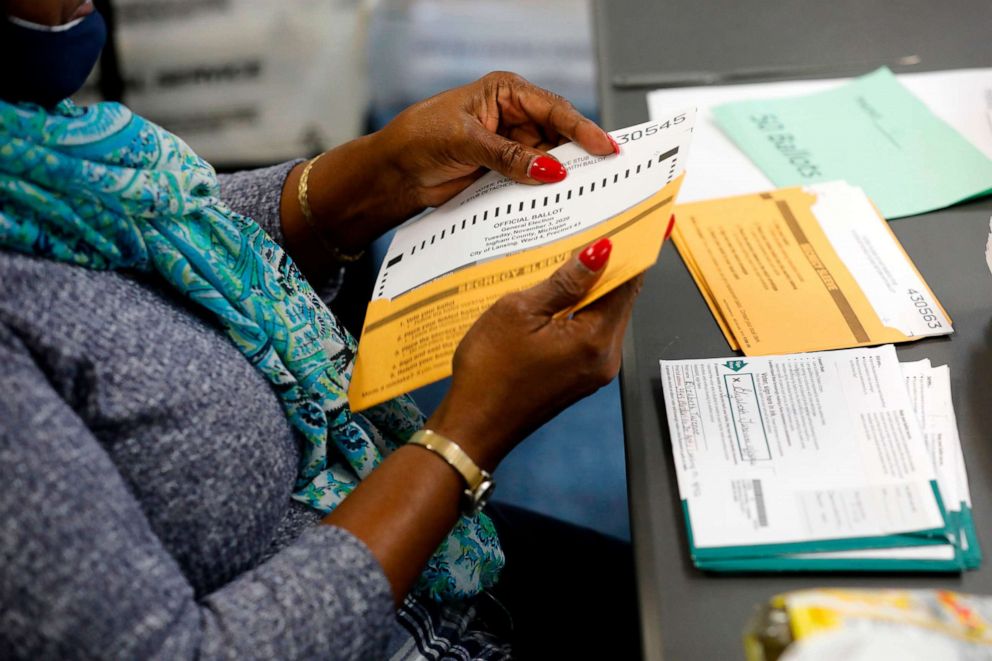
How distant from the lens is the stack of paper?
0.67m

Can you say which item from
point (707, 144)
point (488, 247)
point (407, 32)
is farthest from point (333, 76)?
point (488, 247)

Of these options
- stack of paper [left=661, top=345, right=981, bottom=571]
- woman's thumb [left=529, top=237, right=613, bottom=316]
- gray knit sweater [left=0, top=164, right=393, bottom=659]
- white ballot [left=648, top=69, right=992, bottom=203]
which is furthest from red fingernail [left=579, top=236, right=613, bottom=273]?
white ballot [left=648, top=69, right=992, bottom=203]

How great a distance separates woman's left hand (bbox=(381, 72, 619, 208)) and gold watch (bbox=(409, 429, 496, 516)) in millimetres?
303

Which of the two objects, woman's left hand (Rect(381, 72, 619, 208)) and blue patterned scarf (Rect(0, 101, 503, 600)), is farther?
woman's left hand (Rect(381, 72, 619, 208))

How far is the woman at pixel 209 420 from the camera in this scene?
0.60 metres

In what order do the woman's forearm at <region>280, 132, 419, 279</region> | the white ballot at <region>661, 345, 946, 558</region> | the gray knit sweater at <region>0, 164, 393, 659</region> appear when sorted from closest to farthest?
1. the gray knit sweater at <region>0, 164, 393, 659</region>
2. the white ballot at <region>661, 345, 946, 558</region>
3. the woman's forearm at <region>280, 132, 419, 279</region>

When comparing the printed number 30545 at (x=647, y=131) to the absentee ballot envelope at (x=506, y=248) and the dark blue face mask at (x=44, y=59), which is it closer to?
the absentee ballot envelope at (x=506, y=248)

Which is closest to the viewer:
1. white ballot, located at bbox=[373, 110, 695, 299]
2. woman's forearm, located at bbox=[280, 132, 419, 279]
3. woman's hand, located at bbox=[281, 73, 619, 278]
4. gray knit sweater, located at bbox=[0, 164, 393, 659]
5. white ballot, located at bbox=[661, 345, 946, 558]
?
gray knit sweater, located at bbox=[0, 164, 393, 659]

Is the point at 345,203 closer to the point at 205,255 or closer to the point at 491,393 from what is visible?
the point at 205,255

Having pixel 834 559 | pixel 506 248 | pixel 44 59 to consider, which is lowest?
pixel 834 559

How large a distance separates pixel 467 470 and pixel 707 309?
309 mm

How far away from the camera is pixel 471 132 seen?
37.9 inches

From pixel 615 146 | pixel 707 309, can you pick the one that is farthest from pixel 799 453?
pixel 615 146

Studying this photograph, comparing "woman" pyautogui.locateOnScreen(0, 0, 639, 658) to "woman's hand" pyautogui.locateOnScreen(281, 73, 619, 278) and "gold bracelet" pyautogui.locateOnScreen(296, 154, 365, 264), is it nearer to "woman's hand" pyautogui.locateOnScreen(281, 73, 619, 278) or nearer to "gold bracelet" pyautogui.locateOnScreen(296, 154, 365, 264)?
"woman's hand" pyautogui.locateOnScreen(281, 73, 619, 278)
